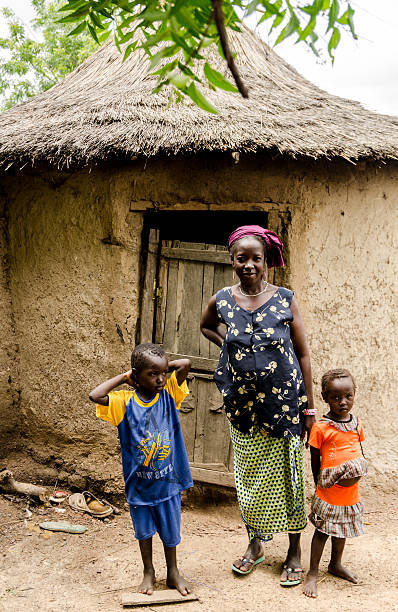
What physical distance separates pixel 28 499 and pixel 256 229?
2629mm

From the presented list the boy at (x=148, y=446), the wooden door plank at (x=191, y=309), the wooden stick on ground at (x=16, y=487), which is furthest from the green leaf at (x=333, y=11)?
the wooden stick on ground at (x=16, y=487)

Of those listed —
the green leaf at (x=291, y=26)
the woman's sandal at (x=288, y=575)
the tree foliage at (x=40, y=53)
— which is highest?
the tree foliage at (x=40, y=53)

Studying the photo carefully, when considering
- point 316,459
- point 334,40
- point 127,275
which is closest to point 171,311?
point 127,275

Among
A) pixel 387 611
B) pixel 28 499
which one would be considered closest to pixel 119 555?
pixel 28 499

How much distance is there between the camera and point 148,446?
2.59m

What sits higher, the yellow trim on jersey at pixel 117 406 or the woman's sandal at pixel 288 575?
the yellow trim on jersey at pixel 117 406

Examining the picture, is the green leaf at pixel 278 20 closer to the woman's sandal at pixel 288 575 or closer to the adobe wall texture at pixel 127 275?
the adobe wall texture at pixel 127 275

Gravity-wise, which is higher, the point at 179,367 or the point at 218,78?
the point at 218,78

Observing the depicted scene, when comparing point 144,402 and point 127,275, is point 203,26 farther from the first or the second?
point 127,275

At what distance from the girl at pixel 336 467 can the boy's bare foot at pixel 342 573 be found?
0.15 metres

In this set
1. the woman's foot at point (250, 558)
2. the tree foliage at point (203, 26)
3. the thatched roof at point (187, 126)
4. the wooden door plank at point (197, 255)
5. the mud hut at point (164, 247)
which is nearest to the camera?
the tree foliage at point (203, 26)

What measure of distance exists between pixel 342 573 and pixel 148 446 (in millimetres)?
1243

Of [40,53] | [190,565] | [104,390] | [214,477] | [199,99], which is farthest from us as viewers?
[40,53]

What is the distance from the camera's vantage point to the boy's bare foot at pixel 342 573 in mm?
2787
